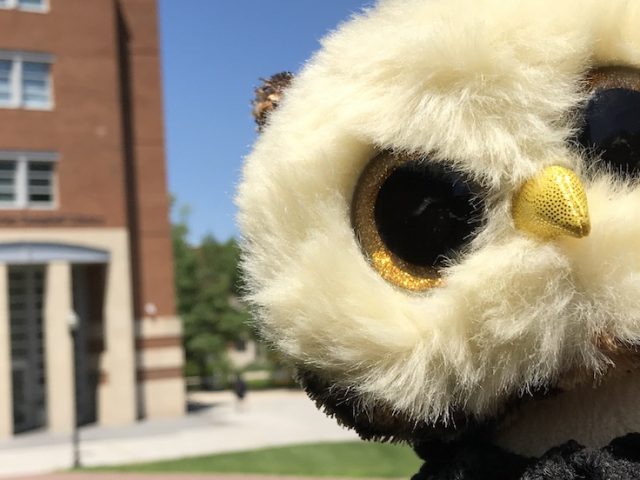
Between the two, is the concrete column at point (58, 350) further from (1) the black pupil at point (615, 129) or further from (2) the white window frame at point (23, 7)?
(1) the black pupil at point (615, 129)

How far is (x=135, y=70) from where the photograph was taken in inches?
859

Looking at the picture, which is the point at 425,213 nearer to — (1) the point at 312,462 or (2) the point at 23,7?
(1) the point at 312,462

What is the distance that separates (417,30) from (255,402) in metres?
24.8

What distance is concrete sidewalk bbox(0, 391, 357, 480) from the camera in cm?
1420

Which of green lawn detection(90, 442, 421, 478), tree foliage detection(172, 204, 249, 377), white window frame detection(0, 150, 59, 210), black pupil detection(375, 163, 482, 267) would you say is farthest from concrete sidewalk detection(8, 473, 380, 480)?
tree foliage detection(172, 204, 249, 377)

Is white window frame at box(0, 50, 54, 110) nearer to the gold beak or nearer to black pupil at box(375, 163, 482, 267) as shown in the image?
Result: black pupil at box(375, 163, 482, 267)

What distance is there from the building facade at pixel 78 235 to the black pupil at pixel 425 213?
1842 cm

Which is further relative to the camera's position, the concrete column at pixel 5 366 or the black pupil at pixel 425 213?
the concrete column at pixel 5 366

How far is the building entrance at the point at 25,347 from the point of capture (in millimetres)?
19688

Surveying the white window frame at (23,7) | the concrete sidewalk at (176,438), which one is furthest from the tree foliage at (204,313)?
the white window frame at (23,7)

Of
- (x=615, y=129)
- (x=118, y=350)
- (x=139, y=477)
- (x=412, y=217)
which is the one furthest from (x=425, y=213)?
(x=118, y=350)

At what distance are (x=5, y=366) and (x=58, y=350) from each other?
4.15ft

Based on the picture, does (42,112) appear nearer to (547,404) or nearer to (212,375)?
→ (212,375)

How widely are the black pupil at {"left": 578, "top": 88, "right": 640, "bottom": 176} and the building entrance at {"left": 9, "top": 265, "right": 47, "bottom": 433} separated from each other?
19.9 m
